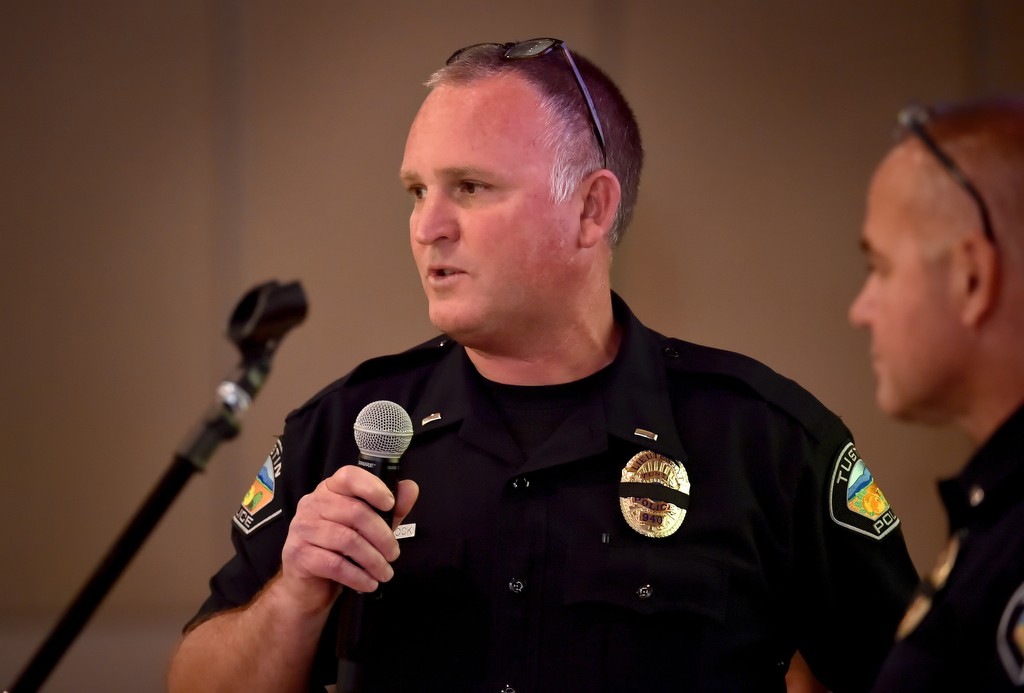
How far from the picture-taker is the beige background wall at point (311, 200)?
272 cm

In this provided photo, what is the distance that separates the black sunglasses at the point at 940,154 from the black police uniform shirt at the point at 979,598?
0.18 meters

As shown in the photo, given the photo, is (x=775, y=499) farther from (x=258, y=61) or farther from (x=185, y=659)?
(x=258, y=61)

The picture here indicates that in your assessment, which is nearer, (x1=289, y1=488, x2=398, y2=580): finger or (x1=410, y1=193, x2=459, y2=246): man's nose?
(x1=289, y1=488, x2=398, y2=580): finger

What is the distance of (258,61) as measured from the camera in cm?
274

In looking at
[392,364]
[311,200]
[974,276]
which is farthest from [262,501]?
[311,200]

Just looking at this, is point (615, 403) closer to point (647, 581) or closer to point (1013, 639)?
point (647, 581)

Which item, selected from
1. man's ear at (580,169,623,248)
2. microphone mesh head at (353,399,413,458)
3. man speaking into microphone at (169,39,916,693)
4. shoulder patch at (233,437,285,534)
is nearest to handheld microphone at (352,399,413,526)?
microphone mesh head at (353,399,413,458)

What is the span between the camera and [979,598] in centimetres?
97

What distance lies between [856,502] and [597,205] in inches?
23.2

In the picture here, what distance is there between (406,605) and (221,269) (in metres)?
1.47

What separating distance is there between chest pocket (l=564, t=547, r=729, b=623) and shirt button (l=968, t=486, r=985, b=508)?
50cm

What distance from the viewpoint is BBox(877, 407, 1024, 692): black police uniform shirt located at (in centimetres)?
93

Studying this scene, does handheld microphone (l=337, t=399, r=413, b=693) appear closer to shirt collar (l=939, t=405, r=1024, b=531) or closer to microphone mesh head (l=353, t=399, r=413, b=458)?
microphone mesh head (l=353, t=399, r=413, b=458)

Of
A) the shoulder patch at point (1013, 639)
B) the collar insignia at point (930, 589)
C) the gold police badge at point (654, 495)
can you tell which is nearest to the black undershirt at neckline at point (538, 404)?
the gold police badge at point (654, 495)
